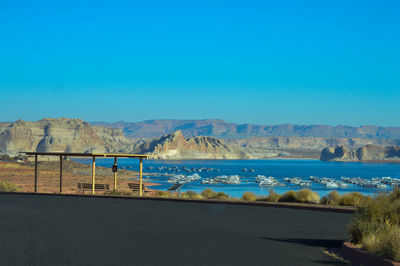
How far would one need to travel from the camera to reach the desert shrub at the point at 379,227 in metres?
9.24

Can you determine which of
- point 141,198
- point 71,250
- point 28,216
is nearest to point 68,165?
point 141,198

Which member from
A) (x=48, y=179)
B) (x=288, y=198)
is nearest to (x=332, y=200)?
(x=288, y=198)

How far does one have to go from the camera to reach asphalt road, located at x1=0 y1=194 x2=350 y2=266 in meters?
9.99

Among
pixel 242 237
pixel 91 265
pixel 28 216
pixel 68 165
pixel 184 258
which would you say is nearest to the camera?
pixel 91 265

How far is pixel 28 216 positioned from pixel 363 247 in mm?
10797

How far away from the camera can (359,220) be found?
37.3 feet

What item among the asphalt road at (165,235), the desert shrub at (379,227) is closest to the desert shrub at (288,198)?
the asphalt road at (165,235)

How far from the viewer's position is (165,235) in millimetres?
13070

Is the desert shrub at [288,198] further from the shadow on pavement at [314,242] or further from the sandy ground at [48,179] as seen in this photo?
the sandy ground at [48,179]

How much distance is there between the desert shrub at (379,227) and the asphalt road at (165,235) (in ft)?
2.56

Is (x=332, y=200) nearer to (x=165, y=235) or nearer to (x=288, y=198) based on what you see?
(x=288, y=198)

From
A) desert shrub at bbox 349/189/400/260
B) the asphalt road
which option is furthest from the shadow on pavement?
desert shrub at bbox 349/189/400/260

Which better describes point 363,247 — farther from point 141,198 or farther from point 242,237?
point 141,198

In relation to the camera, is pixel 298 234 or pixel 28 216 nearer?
pixel 298 234
